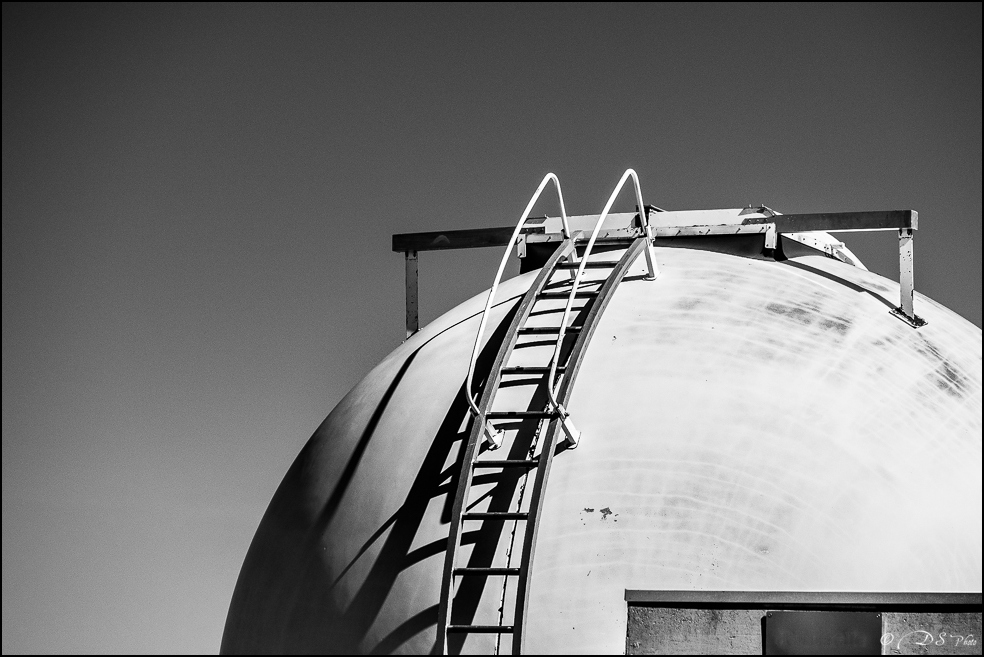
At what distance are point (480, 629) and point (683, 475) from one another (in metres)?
1.34

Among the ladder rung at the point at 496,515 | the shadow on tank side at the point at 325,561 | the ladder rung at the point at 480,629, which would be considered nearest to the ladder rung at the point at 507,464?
the shadow on tank side at the point at 325,561

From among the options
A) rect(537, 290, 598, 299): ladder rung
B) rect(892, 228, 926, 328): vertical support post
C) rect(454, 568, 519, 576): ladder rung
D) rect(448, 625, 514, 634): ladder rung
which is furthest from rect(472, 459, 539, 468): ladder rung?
rect(892, 228, 926, 328): vertical support post

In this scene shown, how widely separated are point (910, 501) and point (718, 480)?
1.00 m

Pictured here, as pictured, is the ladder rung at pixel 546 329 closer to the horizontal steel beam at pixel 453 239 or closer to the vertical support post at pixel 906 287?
the horizontal steel beam at pixel 453 239

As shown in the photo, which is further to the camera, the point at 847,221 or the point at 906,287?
the point at 847,221

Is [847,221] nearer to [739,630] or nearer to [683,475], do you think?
[683,475]

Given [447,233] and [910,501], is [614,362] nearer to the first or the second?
[910,501]

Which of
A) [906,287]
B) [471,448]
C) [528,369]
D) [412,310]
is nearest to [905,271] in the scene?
[906,287]

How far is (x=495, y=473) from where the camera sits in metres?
6.60

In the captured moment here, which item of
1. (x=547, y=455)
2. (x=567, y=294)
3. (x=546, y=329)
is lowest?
(x=547, y=455)

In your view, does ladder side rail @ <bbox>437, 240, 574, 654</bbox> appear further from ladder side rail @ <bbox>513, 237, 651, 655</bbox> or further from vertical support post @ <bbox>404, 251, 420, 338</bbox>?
vertical support post @ <bbox>404, 251, 420, 338</bbox>

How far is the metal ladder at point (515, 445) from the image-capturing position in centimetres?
612

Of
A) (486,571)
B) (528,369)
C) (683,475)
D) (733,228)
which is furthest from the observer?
(733,228)

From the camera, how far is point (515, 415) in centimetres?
675
